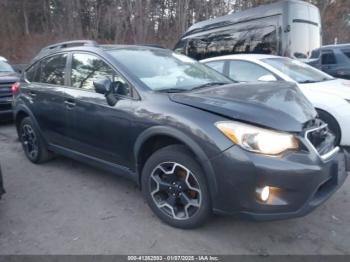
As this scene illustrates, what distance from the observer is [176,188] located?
10.3 ft

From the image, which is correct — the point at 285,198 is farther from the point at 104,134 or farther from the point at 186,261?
the point at 104,134

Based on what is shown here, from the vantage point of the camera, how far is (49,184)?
4328mm

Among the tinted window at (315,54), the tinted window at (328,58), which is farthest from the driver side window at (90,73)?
the tinted window at (328,58)

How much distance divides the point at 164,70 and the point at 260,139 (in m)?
1.56

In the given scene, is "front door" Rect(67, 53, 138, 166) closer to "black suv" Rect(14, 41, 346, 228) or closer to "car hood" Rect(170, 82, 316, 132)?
"black suv" Rect(14, 41, 346, 228)

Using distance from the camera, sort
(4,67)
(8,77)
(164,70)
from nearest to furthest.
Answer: (164,70)
(8,77)
(4,67)

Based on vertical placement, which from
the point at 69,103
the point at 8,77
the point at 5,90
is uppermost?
the point at 8,77

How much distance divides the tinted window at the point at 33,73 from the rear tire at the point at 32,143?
57 centimetres

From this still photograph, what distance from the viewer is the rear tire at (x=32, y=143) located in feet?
15.8

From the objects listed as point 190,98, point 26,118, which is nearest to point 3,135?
point 26,118

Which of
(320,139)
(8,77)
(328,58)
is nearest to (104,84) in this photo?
(320,139)

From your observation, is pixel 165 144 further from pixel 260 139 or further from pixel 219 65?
pixel 219 65

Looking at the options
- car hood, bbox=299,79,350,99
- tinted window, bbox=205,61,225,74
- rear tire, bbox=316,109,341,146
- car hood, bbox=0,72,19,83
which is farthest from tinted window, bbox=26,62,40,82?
rear tire, bbox=316,109,341,146

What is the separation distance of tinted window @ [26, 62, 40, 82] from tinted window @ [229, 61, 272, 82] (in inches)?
129
